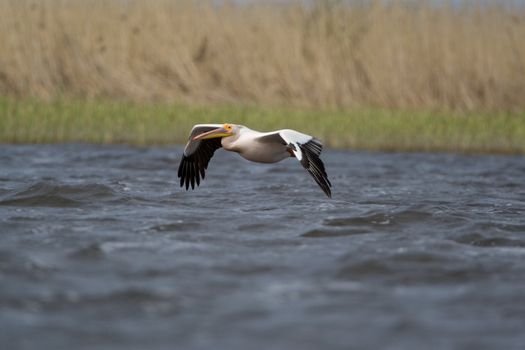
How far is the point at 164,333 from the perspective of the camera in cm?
449

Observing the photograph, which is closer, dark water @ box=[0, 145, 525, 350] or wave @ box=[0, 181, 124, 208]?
dark water @ box=[0, 145, 525, 350]

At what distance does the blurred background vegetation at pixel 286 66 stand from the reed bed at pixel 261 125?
0.08 ft

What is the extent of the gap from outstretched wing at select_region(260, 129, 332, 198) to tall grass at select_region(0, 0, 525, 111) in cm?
634

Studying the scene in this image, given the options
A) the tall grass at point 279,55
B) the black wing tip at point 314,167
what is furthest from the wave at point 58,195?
the tall grass at point 279,55

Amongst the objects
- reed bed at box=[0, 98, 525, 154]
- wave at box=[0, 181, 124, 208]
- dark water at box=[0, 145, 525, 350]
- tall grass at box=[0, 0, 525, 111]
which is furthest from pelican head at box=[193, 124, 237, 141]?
tall grass at box=[0, 0, 525, 111]

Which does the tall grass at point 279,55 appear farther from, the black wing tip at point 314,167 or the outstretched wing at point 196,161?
the black wing tip at point 314,167

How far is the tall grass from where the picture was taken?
13.5 meters

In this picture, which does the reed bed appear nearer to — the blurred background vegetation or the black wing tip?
the blurred background vegetation

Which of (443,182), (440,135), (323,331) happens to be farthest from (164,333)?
(440,135)

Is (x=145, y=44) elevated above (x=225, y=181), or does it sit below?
above

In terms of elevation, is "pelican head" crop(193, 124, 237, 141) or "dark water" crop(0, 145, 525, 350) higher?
"pelican head" crop(193, 124, 237, 141)

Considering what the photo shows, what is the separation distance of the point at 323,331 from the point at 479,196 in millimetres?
4972

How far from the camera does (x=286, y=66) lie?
13.7 m

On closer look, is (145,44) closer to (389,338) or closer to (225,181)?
(225,181)
